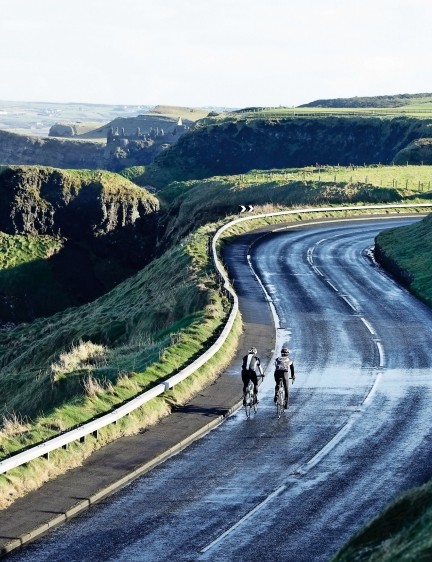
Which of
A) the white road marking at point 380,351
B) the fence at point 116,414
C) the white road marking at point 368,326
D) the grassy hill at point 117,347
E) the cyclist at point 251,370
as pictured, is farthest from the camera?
the white road marking at point 368,326

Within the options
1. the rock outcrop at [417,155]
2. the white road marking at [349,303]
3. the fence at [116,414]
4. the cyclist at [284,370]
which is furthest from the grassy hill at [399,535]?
the rock outcrop at [417,155]

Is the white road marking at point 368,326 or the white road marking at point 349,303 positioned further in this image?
the white road marking at point 349,303

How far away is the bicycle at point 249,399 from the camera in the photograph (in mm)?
22359

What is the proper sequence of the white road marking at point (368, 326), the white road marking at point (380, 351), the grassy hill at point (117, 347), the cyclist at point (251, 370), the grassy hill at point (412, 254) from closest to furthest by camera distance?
1. the grassy hill at point (117, 347)
2. the cyclist at point (251, 370)
3. the white road marking at point (380, 351)
4. the white road marking at point (368, 326)
5. the grassy hill at point (412, 254)

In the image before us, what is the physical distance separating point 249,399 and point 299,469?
4404 mm

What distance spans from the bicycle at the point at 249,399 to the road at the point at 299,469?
232 millimetres

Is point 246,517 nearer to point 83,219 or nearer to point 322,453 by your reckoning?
point 322,453

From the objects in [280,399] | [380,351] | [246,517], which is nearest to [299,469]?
[246,517]

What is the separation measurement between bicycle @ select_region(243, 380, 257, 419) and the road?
0.76ft

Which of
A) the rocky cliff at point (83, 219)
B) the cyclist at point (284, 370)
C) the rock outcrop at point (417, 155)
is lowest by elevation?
the rocky cliff at point (83, 219)

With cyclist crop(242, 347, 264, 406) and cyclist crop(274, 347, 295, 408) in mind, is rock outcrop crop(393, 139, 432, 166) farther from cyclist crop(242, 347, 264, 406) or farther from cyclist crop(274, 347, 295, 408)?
cyclist crop(242, 347, 264, 406)

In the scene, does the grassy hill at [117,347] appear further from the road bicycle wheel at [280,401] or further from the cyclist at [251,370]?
the road bicycle wheel at [280,401]

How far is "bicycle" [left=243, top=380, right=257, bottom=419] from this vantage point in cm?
2236

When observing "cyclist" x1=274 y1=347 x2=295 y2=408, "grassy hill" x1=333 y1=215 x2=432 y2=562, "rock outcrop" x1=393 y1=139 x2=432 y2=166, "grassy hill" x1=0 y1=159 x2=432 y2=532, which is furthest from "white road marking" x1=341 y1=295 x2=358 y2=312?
"rock outcrop" x1=393 y1=139 x2=432 y2=166
